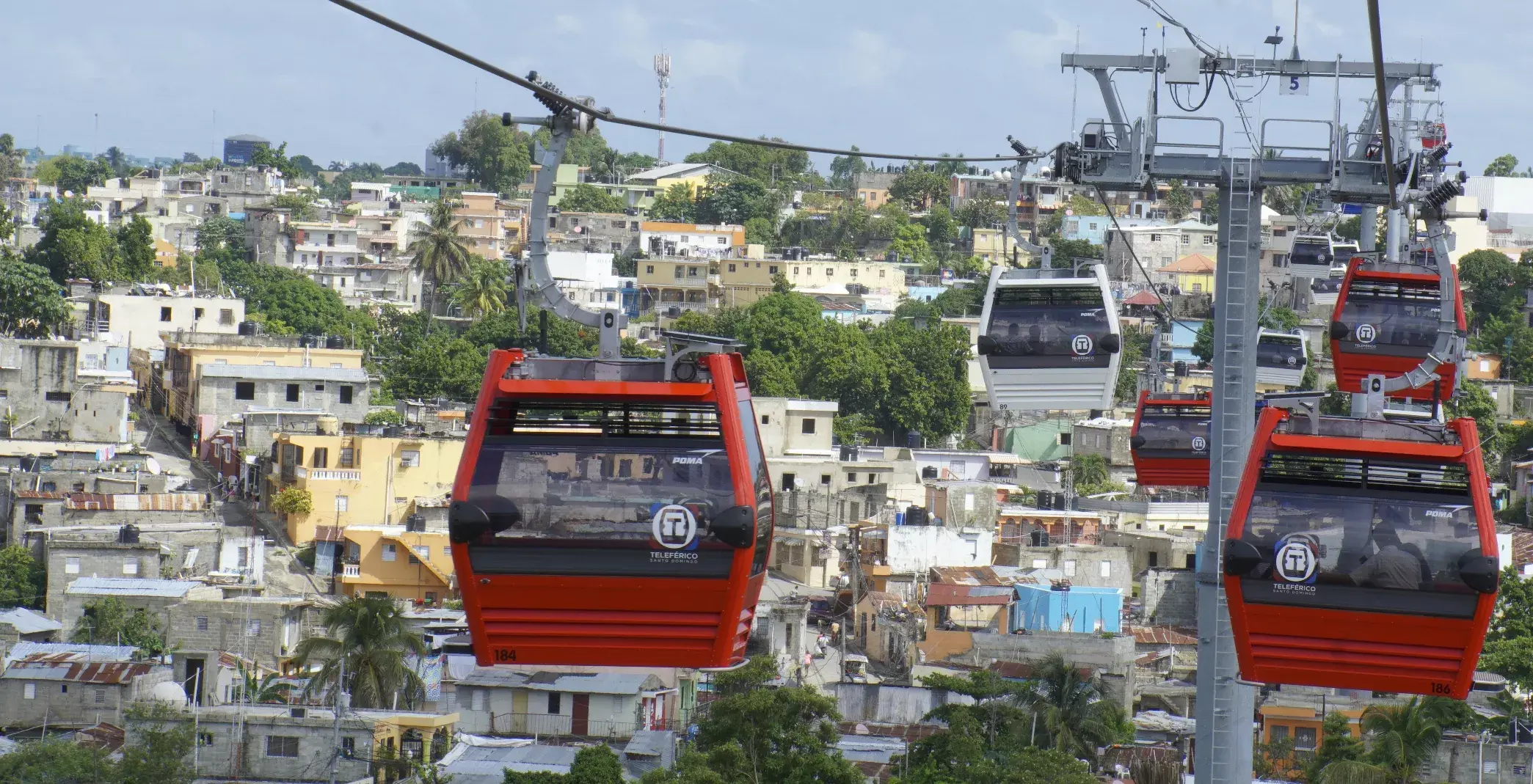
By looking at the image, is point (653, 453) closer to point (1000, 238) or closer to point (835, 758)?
point (835, 758)

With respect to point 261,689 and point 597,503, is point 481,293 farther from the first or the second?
point 597,503

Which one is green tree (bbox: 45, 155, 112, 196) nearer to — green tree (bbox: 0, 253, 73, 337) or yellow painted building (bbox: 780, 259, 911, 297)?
yellow painted building (bbox: 780, 259, 911, 297)

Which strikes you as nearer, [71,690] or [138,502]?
[71,690]

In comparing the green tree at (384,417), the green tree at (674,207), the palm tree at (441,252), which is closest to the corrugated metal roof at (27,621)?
the green tree at (384,417)

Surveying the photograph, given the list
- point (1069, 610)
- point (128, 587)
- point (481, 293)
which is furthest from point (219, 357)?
point (1069, 610)

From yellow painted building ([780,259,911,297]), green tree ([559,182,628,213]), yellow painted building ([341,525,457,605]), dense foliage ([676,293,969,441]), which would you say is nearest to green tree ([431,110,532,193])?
green tree ([559,182,628,213])

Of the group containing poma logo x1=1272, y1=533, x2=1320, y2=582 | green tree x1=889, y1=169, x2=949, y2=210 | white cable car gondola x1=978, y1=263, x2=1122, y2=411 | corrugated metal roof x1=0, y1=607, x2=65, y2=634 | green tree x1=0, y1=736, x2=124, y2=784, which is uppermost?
green tree x1=889, y1=169, x2=949, y2=210
